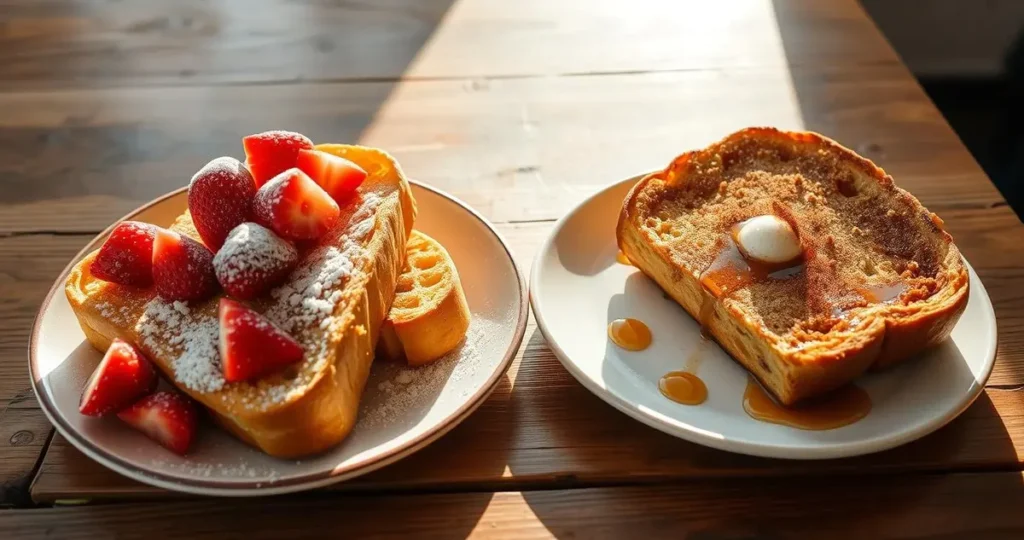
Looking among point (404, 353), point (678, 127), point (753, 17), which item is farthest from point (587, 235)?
point (753, 17)

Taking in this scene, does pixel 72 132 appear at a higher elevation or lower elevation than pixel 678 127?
higher

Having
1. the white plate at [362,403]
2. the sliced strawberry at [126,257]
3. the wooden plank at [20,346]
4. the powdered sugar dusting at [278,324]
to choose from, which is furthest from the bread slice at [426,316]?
the wooden plank at [20,346]

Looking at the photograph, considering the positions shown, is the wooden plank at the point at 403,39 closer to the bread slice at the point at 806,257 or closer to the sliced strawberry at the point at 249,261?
the bread slice at the point at 806,257

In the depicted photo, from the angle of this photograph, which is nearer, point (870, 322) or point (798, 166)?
point (870, 322)

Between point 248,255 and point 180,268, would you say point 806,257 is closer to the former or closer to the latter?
Answer: point 248,255

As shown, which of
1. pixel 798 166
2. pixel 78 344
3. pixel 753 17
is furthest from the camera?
pixel 753 17

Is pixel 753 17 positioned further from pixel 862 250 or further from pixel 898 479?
pixel 898 479
